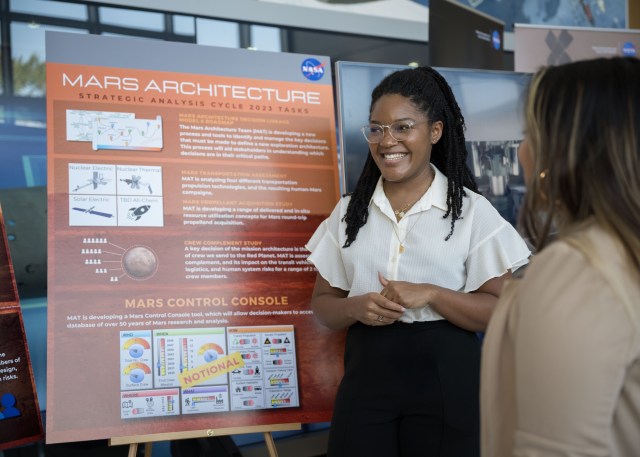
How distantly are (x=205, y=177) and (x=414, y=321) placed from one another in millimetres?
1007

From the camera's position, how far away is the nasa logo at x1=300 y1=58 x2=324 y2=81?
9.29 feet

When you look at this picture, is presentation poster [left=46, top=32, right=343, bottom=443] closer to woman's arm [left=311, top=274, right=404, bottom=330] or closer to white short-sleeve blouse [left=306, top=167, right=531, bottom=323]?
woman's arm [left=311, top=274, right=404, bottom=330]

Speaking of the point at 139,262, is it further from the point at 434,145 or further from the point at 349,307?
the point at 434,145

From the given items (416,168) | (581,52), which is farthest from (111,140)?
(581,52)

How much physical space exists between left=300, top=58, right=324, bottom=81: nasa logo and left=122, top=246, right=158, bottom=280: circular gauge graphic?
0.93 metres

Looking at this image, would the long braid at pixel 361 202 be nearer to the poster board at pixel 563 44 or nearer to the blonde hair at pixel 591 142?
the blonde hair at pixel 591 142

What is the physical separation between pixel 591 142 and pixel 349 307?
1.10 m

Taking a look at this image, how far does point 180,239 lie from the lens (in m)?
2.54

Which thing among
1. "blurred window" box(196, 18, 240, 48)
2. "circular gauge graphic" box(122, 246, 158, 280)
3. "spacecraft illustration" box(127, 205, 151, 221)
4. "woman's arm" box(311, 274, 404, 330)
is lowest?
"woman's arm" box(311, 274, 404, 330)

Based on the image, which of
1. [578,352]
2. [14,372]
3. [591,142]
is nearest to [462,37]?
[14,372]

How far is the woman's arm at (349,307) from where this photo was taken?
1951mm

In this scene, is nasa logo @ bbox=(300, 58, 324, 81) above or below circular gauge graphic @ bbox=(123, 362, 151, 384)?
above

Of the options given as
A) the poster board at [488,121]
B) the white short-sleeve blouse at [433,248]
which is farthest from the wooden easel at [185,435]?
the poster board at [488,121]

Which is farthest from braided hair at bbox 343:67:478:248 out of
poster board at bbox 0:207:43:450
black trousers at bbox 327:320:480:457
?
poster board at bbox 0:207:43:450
